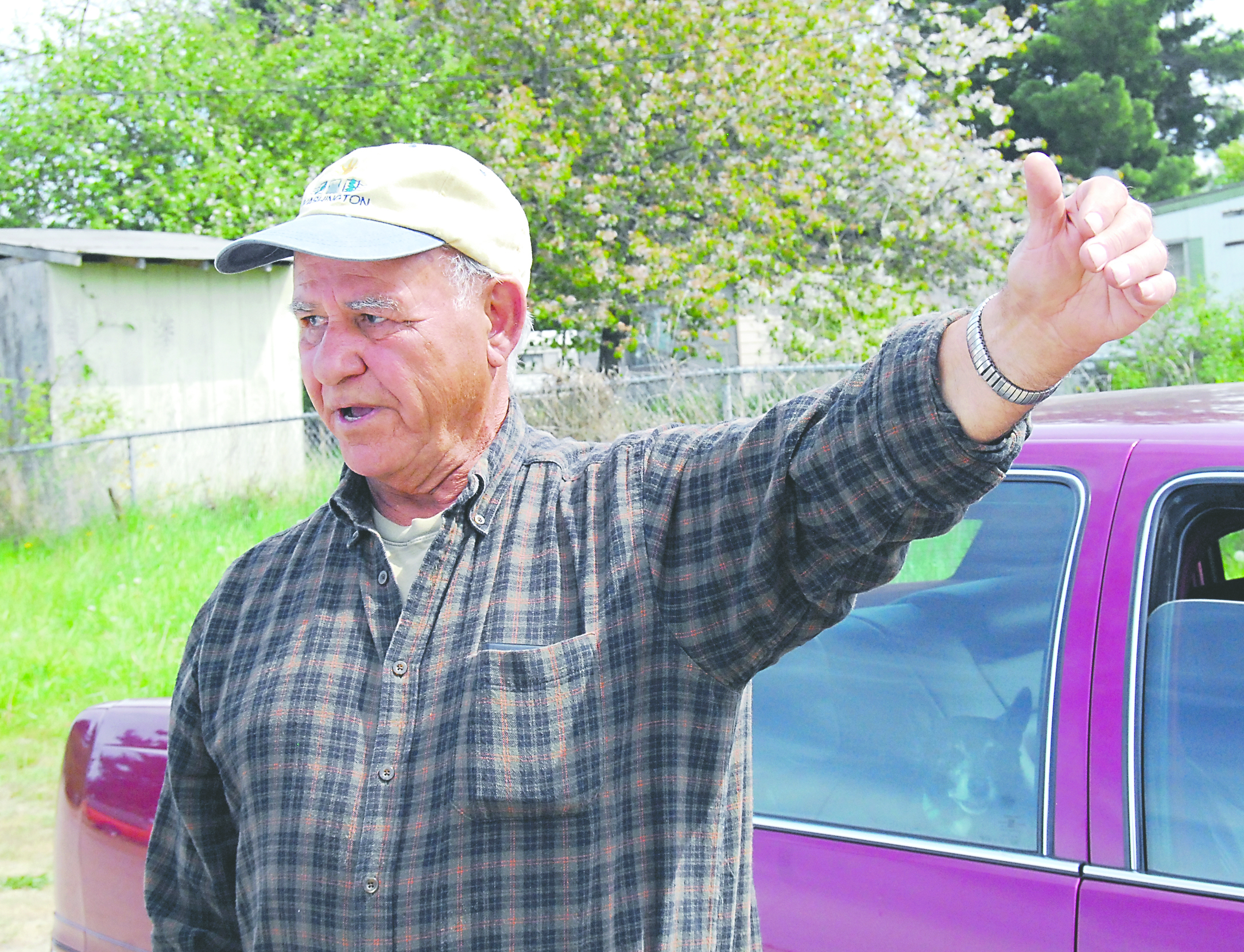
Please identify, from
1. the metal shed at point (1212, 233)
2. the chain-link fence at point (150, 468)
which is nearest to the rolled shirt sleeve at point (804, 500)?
the chain-link fence at point (150, 468)

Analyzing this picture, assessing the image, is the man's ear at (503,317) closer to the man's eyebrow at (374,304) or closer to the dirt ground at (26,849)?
the man's eyebrow at (374,304)

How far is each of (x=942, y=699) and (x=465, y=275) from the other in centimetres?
117

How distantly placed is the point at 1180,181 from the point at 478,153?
15576mm

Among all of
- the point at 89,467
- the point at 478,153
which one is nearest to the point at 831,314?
the point at 478,153

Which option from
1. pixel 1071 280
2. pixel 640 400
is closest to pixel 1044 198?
pixel 1071 280

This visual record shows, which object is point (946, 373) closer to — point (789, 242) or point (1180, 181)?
point (789, 242)

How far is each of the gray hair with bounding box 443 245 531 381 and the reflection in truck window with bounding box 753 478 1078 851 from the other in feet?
3.49

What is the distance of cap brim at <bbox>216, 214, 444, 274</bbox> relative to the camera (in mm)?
1557

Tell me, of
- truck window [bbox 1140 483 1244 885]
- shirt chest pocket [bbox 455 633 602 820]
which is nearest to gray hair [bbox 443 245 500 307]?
shirt chest pocket [bbox 455 633 602 820]

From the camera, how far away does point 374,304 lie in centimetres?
162

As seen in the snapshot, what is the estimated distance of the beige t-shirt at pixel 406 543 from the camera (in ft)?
5.53

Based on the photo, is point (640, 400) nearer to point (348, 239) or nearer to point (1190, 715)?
point (1190, 715)

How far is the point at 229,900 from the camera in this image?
5.88 ft

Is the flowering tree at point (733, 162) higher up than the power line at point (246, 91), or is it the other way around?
the power line at point (246, 91)
